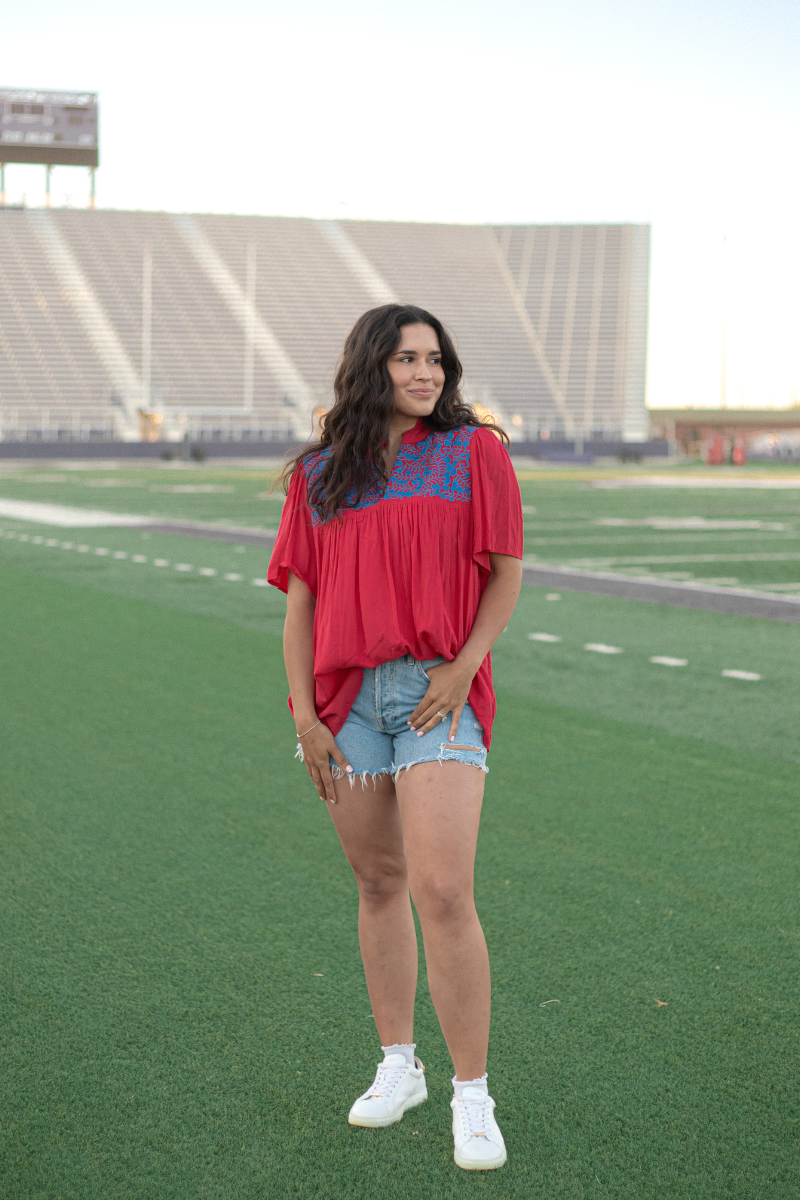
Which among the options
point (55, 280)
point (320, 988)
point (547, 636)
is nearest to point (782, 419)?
point (55, 280)

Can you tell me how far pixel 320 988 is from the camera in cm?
350

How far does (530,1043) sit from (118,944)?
1.27m

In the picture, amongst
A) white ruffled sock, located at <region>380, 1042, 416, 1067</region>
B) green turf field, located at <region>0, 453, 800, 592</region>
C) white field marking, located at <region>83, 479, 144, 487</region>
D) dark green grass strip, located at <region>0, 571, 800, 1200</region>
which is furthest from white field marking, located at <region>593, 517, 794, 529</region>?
white ruffled sock, located at <region>380, 1042, 416, 1067</region>

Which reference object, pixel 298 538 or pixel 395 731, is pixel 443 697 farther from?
pixel 298 538

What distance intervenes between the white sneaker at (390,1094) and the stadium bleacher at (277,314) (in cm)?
Answer: 5525

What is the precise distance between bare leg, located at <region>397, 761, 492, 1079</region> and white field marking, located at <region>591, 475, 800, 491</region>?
103ft

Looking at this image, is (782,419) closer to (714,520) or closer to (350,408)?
(714,520)

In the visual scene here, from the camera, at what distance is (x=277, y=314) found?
7244cm

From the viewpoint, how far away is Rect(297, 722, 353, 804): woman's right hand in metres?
2.69

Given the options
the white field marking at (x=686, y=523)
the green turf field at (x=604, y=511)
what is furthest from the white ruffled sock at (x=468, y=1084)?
the white field marking at (x=686, y=523)

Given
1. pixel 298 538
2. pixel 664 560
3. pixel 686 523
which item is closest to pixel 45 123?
pixel 686 523

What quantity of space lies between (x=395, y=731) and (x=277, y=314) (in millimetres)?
71881

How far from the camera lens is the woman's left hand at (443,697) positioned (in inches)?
102

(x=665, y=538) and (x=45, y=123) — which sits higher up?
(x=45, y=123)
